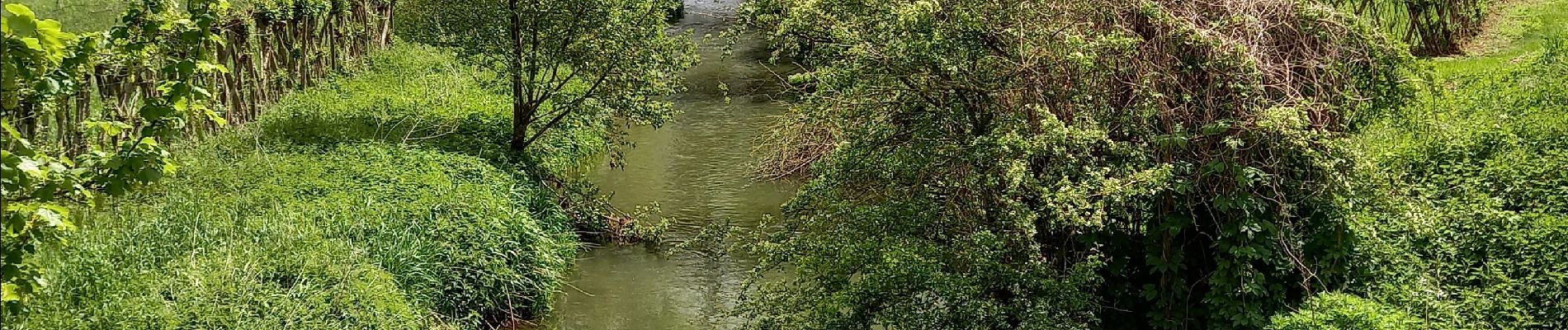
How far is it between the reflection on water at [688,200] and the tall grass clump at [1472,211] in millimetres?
4140

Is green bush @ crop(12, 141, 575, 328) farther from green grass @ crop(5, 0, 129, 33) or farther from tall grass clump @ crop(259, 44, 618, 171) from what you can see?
green grass @ crop(5, 0, 129, 33)

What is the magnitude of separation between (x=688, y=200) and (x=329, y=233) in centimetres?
503

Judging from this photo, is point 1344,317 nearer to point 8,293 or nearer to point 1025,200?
point 1025,200

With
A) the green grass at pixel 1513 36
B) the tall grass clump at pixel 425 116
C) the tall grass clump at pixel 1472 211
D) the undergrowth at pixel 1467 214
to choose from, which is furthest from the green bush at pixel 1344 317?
the tall grass clump at pixel 425 116

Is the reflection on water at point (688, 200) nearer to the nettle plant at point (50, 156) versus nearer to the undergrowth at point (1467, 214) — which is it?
the undergrowth at point (1467, 214)

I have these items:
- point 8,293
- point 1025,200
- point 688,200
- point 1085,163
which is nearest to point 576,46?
point 688,200

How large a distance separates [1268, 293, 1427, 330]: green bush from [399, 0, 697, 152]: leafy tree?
632 centimetres

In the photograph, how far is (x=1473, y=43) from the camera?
1322 cm

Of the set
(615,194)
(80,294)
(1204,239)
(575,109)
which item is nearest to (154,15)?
(80,294)

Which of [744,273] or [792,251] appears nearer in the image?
[792,251]

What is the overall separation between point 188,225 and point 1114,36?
568 centimetres

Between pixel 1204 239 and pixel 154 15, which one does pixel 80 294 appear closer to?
pixel 154 15

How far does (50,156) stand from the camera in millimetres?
4379

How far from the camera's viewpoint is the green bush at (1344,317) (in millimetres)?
6430
